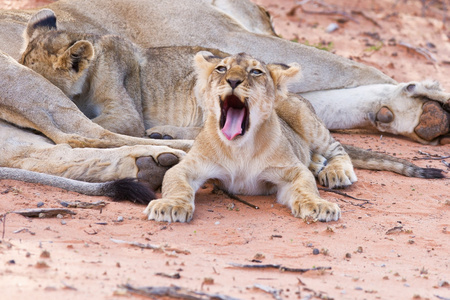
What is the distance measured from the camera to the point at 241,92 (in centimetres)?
420

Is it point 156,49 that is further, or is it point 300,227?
point 156,49

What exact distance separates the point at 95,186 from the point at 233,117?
97cm

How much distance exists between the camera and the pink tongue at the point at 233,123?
428 cm

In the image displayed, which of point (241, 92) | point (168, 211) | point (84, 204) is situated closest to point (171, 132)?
point (241, 92)

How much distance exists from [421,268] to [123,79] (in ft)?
10.7

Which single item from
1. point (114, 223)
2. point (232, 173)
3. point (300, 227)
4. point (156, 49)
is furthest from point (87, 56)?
point (300, 227)

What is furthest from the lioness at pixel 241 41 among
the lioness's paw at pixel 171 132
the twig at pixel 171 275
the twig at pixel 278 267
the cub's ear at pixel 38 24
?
the twig at pixel 171 275

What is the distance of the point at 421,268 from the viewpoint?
3.39 m

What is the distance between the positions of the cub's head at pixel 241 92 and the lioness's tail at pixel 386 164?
135 cm

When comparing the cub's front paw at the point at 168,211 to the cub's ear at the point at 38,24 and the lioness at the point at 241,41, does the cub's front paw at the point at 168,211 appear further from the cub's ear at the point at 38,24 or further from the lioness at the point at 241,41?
the cub's ear at the point at 38,24

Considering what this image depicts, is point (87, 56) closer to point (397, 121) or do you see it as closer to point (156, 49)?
point (156, 49)

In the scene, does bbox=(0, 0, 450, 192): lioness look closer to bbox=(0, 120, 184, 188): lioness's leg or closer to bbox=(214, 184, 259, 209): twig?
bbox=(0, 120, 184, 188): lioness's leg

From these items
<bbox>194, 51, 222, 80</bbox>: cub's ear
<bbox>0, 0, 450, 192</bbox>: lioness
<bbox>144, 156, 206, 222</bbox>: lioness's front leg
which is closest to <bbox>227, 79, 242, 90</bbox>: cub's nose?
<bbox>194, 51, 222, 80</bbox>: cub's ear

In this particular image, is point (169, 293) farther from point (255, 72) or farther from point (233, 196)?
point (255, 72)
